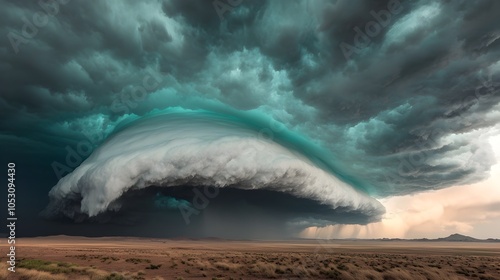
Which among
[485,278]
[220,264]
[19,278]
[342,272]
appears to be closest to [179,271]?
[220,264]

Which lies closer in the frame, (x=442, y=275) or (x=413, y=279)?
(x=413, y=279)

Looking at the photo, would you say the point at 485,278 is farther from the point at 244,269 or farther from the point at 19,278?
the point at 19,278

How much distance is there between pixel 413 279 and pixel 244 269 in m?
13.5

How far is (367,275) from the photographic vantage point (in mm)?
24141

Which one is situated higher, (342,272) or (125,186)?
(125,186)

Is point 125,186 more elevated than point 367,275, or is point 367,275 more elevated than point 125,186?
point 125,186

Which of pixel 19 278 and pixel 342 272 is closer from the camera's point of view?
pixel 19 278

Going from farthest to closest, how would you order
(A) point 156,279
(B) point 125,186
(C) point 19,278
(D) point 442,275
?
(B) point 125,186 < (D) point 442,275 < (A) point 156,279 < (C) point 19,278

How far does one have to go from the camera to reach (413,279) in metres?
23.4

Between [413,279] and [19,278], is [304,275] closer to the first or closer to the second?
[413,279]

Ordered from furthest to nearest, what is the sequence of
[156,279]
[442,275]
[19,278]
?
[442,275] < [156,279] < [19,278]

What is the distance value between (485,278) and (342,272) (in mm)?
11459

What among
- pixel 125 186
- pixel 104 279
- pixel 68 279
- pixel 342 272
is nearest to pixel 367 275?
pixel 342 272

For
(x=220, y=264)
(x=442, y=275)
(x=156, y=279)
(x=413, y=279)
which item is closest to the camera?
(x=156, y=279)
